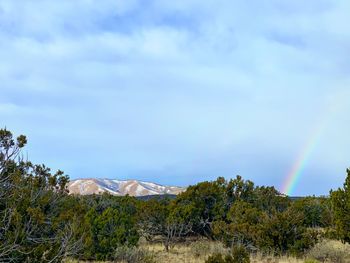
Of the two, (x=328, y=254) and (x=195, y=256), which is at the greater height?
(x=328, y=254)

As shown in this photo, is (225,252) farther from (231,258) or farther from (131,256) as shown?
(231,258)

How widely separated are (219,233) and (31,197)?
37.9 ft

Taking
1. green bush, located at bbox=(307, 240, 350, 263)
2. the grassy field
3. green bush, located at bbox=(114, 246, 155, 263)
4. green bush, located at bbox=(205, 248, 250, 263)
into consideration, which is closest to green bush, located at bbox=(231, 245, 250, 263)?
green bush, located at bbox=(205, 248, 250, 263)

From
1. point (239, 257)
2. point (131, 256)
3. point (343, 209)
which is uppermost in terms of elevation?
point (343, 209)

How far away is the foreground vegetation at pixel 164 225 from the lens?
8250mm

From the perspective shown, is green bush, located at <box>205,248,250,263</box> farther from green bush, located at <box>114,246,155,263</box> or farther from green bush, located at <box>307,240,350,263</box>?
green bush, located at <box>307,240,350,263</box>

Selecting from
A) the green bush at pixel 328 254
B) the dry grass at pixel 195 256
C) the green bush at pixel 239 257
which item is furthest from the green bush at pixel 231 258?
the green bush at pixel 328 254

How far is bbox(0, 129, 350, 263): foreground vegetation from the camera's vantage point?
325 inches

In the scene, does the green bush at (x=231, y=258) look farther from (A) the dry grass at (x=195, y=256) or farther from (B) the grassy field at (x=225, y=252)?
(A) the dry grass at (x=195, y=256)

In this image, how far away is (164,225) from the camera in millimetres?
21078

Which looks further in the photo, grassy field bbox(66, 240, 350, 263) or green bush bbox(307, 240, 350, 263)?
green bush bbox(307, 240, 350, 263)

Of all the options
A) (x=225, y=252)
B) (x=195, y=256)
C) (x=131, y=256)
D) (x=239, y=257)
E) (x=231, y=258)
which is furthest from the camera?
(x=195, y=256)

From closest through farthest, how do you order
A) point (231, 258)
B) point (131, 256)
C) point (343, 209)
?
1. point (231, 258)
2. point (131, 256)
3. point (343, 209)

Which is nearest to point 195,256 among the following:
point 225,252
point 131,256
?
point 225,252
